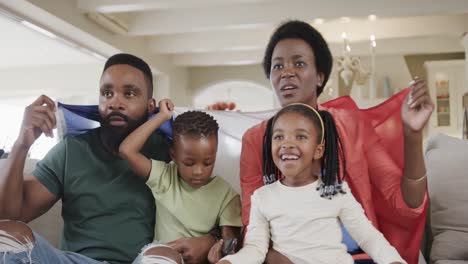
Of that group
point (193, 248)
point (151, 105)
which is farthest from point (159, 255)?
point (151, 105)

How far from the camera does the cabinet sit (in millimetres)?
6809

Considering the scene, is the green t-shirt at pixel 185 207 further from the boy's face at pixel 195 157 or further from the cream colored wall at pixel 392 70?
the cream colored wall at pixel 392 70

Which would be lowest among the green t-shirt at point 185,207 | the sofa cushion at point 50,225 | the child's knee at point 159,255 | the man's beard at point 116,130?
the sofa cushion at point 50,225

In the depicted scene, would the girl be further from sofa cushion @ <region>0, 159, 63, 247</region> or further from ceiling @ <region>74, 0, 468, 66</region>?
ceiling @ <region>74, 0, 468, 66</region>

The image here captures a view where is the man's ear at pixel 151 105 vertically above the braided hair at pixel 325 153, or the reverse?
the man's ear at pixel 151 105

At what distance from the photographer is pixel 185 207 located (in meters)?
1.33

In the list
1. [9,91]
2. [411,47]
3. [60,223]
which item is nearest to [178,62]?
[9,91]

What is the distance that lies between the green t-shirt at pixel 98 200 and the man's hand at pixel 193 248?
0.50 feet

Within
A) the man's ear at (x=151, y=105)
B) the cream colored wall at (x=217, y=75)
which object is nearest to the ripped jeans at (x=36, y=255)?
the man's ear at (x=151, y=105)

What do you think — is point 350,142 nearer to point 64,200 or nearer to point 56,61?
point 64,200

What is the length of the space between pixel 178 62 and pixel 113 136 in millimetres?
6702

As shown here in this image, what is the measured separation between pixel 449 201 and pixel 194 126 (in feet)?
3.00

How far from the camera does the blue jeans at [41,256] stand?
957mm

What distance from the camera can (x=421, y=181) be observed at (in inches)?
49.9
